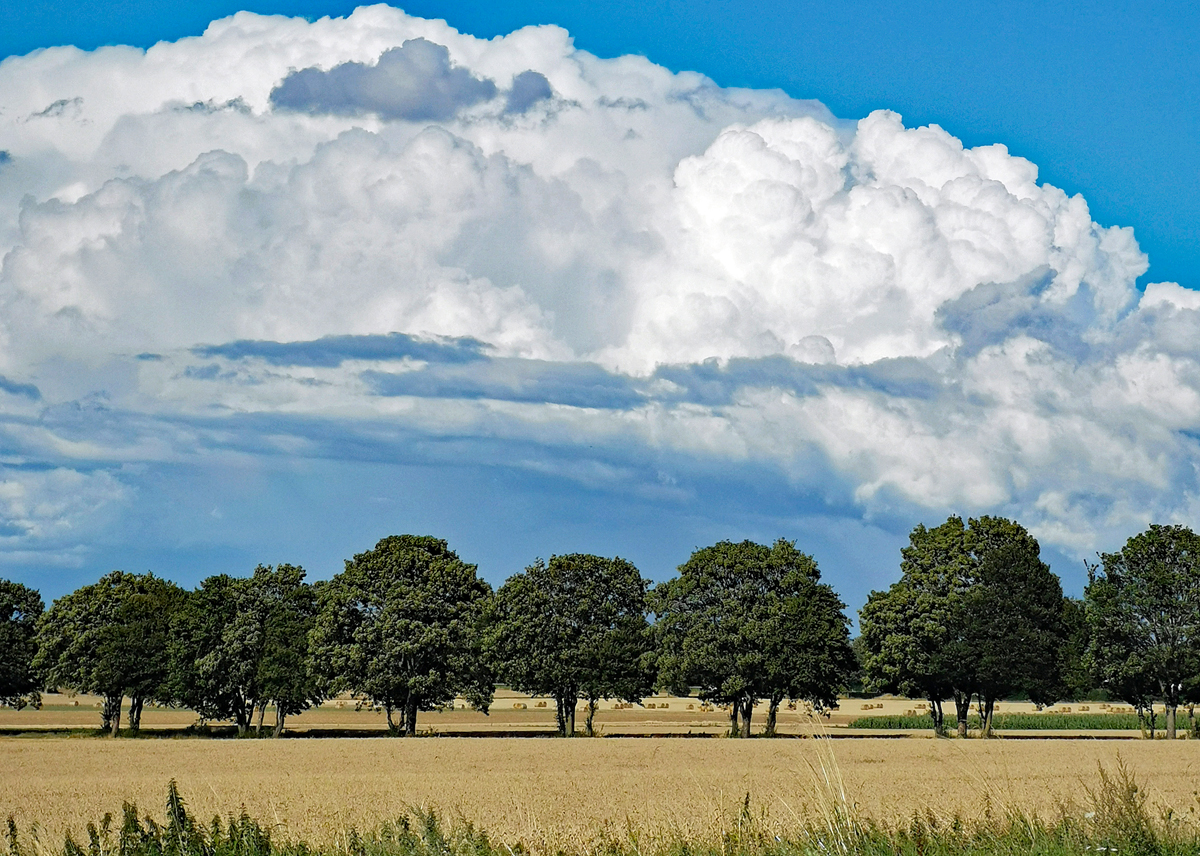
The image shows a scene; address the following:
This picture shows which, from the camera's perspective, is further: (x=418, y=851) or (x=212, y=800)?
(x=212, y=800)

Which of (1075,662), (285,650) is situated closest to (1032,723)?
(1075,662)

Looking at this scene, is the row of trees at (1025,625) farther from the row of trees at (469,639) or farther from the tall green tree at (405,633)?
the tall green tree at (405,633)

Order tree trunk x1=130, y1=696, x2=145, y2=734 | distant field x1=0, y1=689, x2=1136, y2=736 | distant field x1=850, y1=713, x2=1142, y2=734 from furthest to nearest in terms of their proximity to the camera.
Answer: distant field x1=850, y1=713, x2=1142, y2=734, distant field x1=0, y1=689, x2=1136, y2=736, tree trunk x1=130, y1=696, x2=145, y2=734

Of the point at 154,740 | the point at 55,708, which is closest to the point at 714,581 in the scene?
the point at 154,740

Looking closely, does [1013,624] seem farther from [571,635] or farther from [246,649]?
[246,649]

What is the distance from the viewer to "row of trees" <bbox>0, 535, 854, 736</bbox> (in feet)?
330

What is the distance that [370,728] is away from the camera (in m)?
120

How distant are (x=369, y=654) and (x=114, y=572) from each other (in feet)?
123

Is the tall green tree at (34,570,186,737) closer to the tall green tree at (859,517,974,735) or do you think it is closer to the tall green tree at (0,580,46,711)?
the tall green tree at (0,580,46,711)

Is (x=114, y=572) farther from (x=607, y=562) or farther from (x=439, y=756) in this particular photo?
(x=439, y=756)

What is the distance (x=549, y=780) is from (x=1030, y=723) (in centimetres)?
8800

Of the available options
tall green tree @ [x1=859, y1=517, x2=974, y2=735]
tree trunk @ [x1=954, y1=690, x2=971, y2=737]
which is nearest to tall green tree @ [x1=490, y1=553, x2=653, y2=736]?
tall green tree @ [x1=859, y1=517, x2=974, y2=735]

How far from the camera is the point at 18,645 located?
11444 centimetres

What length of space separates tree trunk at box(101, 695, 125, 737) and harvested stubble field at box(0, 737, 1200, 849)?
724 inches
